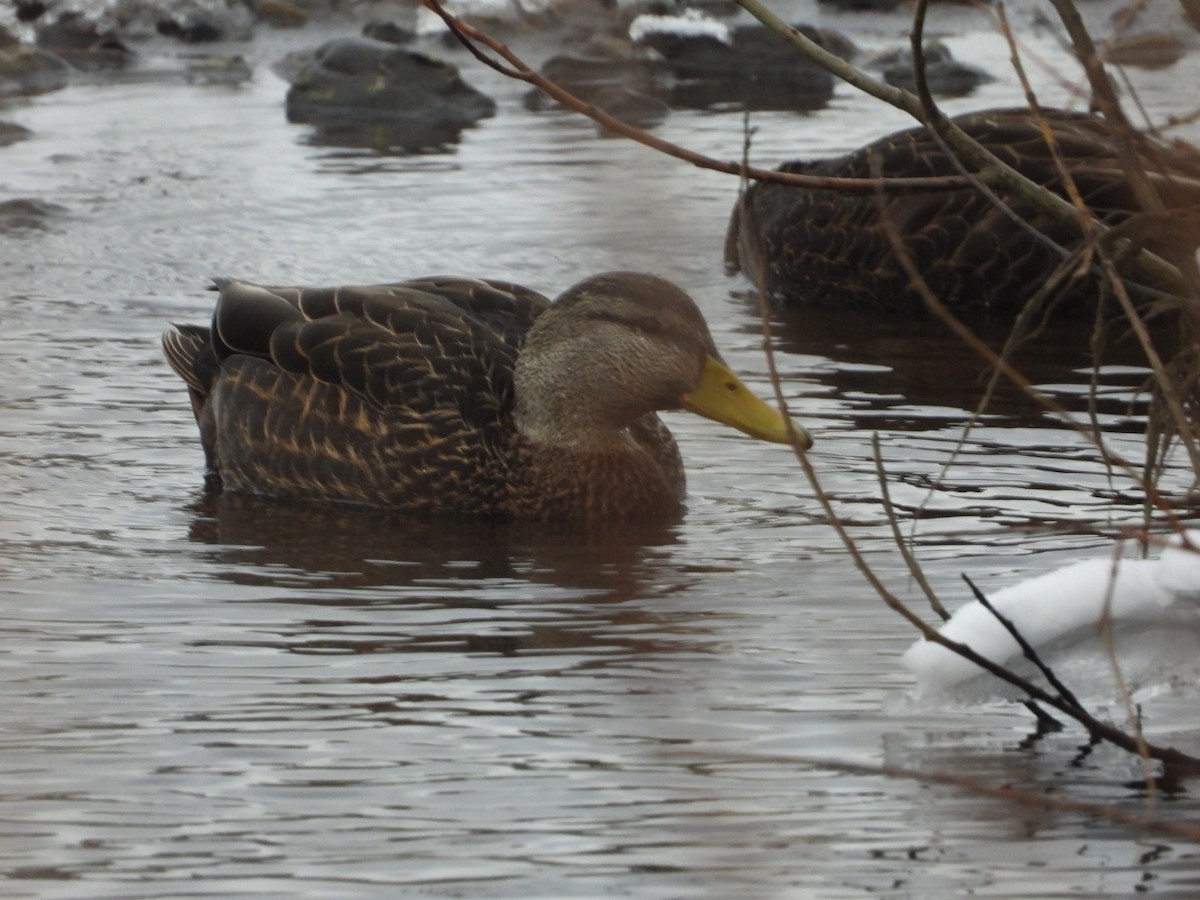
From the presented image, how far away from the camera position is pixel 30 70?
54.9ft

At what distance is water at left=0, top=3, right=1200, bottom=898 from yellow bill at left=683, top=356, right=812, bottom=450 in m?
0.26

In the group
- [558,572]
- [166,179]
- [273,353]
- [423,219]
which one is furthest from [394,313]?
[166,179]

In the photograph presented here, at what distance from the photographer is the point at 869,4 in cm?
2030

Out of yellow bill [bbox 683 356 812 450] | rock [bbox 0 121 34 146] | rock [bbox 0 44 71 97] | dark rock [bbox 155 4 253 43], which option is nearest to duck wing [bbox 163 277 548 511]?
yellow bill [bbox 683 356 812 450]

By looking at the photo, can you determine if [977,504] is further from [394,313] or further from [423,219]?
[423,219]

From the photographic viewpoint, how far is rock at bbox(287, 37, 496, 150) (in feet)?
49.2

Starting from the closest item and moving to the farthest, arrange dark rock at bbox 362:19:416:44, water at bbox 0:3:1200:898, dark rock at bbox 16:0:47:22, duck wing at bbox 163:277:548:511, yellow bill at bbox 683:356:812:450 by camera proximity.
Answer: water at bbox 0:3:1200:898, yellow bill at bbox 683:356:812:450, duck wing at bbox 163:277:548:511, dark rock at bbox 362:19:416:44, dark rock at bbox 16:0:47:22

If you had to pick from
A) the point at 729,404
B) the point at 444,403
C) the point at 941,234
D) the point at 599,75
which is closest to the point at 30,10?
the point at 599,75

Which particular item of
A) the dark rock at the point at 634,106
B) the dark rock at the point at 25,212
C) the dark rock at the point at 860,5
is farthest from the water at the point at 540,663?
the dark rock at the point at 860,5

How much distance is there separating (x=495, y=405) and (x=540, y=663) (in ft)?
6.32

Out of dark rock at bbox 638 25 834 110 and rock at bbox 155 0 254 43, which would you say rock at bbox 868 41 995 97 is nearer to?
dark rock at bbox 638 25 834 110

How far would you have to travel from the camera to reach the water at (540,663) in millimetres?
3883

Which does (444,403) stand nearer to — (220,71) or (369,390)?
(369,390)

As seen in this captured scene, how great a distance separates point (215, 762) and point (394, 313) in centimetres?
286
